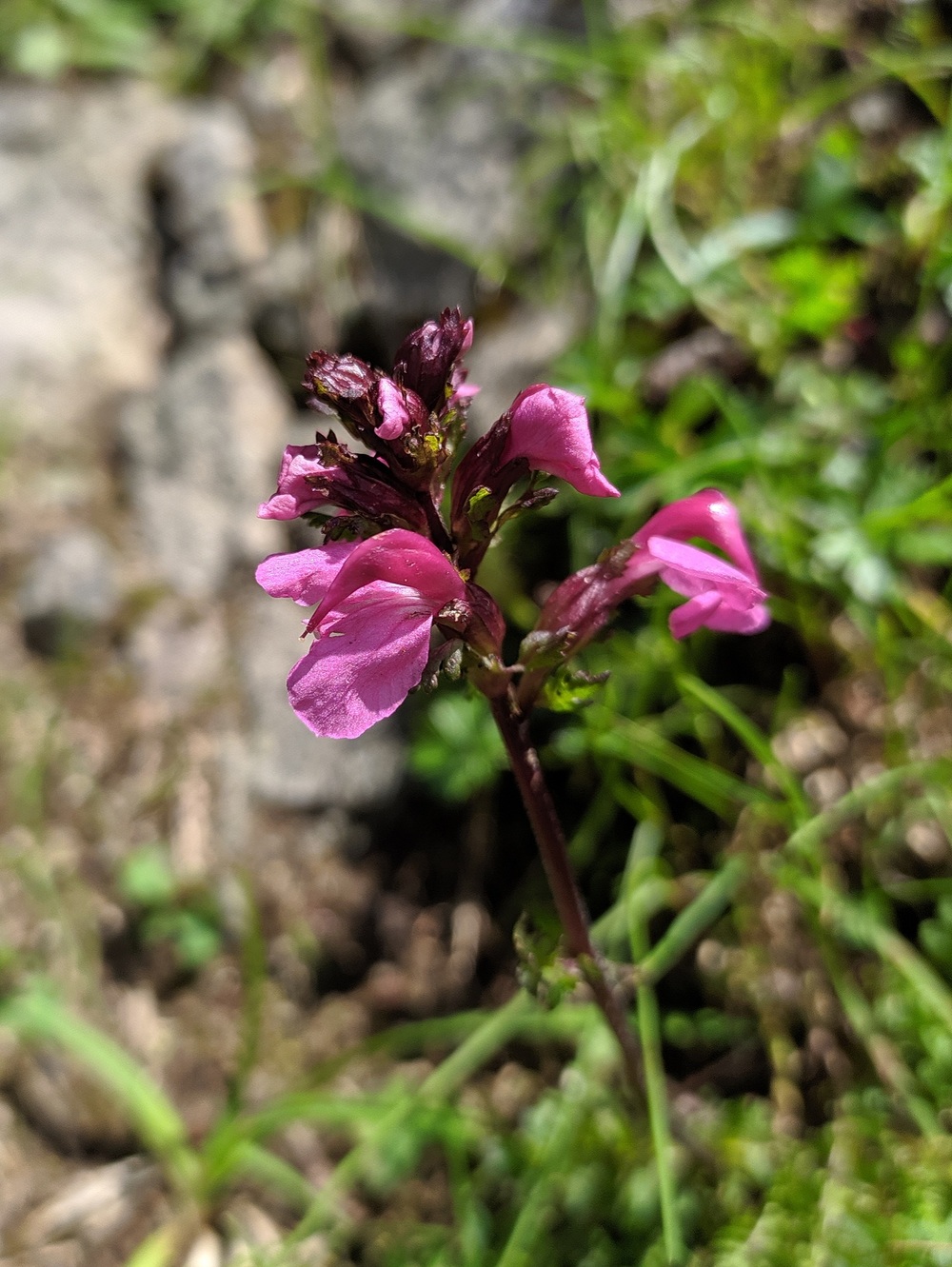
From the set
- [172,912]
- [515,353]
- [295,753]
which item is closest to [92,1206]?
[172,912]

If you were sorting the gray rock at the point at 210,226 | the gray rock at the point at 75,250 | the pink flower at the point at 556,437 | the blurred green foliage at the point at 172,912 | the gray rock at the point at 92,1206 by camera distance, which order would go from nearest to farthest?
→ the pink flower at the point at 556,437 < the gray rock at the point at 92,1206 < the blurred green foliage at the point at 172,912 < the gray rock at the point at 75,250 < the gray rock at the point at 210,226

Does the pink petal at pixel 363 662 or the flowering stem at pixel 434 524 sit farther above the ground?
the flowering stem at pixel 434 524

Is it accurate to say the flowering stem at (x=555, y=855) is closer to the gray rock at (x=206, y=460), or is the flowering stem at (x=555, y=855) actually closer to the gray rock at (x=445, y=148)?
the gray rock at (x=206, y=460)

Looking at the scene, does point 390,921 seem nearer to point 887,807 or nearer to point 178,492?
point 887,807

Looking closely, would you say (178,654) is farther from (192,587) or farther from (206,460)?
(206,460)

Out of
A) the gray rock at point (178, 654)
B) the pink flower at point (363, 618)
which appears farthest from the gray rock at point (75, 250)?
the pink flower at point (363, 618)

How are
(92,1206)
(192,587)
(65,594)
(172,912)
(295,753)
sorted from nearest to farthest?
(92,1206) < (172,912) < (295,753) < (65,594) < (192,587)

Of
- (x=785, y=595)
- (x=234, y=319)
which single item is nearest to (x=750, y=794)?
(x=785, y=595)
